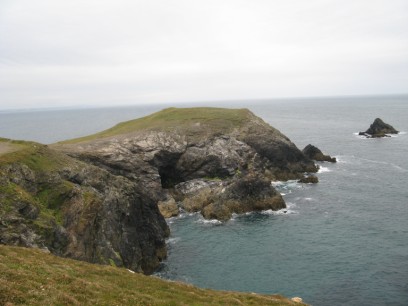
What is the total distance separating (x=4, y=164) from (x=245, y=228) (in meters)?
40.1

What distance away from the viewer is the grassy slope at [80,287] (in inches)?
814

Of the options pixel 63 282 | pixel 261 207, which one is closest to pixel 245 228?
pixel 261 207

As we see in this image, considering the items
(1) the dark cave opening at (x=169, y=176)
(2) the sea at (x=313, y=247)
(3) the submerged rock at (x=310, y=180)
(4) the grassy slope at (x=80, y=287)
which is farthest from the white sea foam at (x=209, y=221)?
A: (4) the grassy slope at (x=80, y=287)

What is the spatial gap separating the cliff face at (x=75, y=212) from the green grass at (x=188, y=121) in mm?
43345

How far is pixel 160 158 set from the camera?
89562 millimetres

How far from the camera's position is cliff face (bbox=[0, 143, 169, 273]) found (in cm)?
3688

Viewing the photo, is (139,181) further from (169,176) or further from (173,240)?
(173,240)

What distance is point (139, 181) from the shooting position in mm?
81625

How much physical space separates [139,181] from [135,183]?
2084 centimetres

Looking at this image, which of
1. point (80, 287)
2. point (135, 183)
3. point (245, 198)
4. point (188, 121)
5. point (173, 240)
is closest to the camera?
point (80, 287)

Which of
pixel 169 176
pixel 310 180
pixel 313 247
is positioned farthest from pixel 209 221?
pixel 310 180

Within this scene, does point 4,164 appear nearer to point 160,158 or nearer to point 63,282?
point 63,282

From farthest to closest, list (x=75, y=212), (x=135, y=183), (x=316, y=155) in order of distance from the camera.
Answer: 1. (x=316, y=155)
2. (x=135, y=183)
3. (x=75, y=212)

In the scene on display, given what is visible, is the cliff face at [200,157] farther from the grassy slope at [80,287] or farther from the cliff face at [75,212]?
the grassy slope at [80,287]
